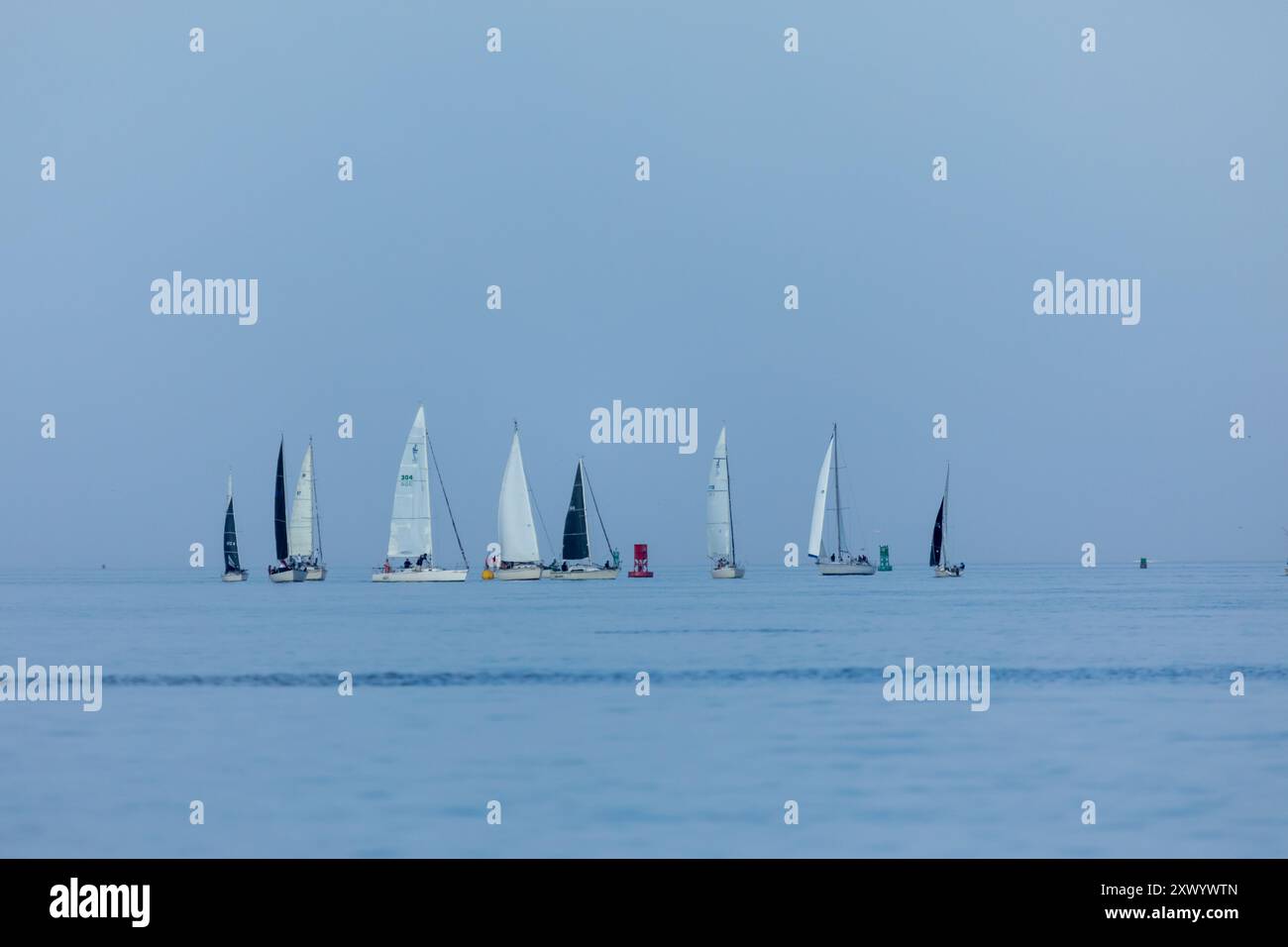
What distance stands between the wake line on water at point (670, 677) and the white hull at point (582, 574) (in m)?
101

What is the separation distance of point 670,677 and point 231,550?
359 ft

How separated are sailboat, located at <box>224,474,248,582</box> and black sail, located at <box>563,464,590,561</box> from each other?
99.4 ft

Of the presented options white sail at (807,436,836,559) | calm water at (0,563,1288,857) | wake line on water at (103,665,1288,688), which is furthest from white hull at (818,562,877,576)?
wake line on water at (103,665,1288,688)

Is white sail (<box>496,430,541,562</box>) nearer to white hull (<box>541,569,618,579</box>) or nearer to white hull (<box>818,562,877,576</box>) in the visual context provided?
white hull (<box>541,569,618,579</box>)

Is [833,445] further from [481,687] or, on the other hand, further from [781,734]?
[781,734]

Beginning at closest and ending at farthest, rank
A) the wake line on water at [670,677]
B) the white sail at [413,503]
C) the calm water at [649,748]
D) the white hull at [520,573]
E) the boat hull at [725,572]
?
the calm water at [649,748], the wake line on water at [670,677], the white sail at [413,503], the white hull at [520,573], the boat hull at [725,572]

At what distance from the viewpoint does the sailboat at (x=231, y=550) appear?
471ft

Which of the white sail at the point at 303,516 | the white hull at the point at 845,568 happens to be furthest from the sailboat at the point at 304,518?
the white hull at the point at 845,568

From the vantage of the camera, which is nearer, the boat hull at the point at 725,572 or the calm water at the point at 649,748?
the calm water at the point at 649,748

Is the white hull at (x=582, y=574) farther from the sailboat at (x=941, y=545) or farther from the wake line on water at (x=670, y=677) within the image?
the wake line on water at (x=670, y=677)

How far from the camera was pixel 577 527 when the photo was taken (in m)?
141

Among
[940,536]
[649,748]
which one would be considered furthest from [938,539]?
[649,748]

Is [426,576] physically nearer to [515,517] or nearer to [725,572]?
[515,517]

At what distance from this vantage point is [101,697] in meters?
45.7
